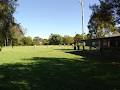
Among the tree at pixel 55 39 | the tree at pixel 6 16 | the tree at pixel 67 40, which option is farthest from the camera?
the tree at pixel 55 39

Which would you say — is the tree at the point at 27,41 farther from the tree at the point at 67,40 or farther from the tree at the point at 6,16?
the tree at the point at 6,16

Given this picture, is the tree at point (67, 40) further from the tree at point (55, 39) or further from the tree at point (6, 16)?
the tree at point (6, 16)

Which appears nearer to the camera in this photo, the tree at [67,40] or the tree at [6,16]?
the tree at [6,16]

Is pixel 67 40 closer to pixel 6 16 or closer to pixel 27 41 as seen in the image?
pixel 27 41

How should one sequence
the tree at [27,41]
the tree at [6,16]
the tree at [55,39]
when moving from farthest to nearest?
the tree at [55,39]
the tree at [27,41]
the tree at [6,16]

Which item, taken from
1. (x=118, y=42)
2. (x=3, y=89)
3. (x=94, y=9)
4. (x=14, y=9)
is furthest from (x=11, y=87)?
(x=118, y=42)

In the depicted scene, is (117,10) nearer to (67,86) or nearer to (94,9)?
(94,9)

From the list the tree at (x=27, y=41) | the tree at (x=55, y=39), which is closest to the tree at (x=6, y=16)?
the tree at (x=27, y=41)

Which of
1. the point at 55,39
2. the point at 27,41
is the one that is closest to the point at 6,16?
the point at 27,41

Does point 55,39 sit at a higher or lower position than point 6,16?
higher

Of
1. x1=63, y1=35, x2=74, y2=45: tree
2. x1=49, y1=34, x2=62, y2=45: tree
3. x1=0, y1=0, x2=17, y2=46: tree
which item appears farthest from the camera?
x1=49, y1=34, x2=62, y2=45: tree

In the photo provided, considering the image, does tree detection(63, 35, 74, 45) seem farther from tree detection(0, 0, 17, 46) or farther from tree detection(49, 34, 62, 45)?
tree detection(0, 0, 17, 46)

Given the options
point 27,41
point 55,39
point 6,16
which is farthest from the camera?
point 55,39

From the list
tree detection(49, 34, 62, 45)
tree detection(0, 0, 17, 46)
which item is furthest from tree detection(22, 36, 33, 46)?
tree detection(0, 0, 17, 46)
